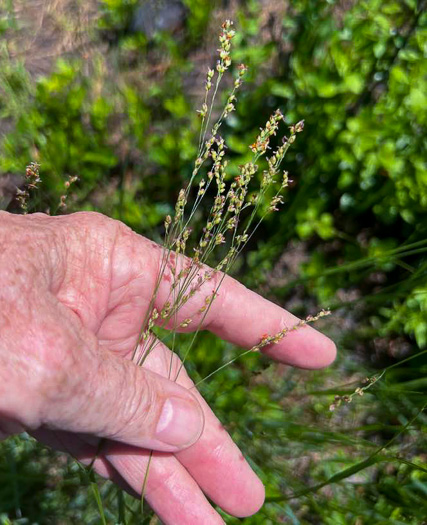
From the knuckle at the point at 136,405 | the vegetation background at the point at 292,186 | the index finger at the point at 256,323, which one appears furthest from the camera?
the vegetation background at the point at 292,186

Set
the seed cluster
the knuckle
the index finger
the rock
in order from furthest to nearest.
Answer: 1. the rock
2. the index finger
3. the knuckle
4. the seed cluster

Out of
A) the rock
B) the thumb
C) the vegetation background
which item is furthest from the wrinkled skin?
the rock

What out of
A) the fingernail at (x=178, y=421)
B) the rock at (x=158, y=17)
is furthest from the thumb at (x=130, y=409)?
the rock at (x=158, y=17)

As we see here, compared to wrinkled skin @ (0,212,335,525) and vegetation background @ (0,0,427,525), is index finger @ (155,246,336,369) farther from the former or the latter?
vegetation background @ (0,0,427,525)

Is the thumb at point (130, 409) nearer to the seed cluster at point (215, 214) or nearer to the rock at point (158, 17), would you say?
the seed cluster at point (215, 214)

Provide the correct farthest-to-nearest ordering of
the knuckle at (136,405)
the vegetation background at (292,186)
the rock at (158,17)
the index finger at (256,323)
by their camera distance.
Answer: the rock at (158,17) → the vegetation background at (292,186) → the index finger at (256,323) → the knuckle at (136,405)

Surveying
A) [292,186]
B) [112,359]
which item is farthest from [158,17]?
[112,359]

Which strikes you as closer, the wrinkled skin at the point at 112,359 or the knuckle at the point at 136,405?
the wrinkled skin at the point at 112,359

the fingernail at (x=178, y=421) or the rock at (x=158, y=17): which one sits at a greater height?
the rock at (x=158, y=17)
